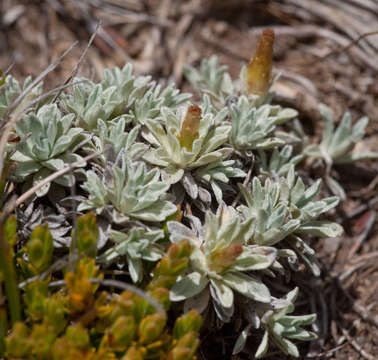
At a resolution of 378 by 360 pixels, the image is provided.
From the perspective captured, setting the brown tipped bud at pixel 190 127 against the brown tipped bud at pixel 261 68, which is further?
the brown tipped bud at pixel 261 68

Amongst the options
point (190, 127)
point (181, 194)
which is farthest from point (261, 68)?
point (181, 194)

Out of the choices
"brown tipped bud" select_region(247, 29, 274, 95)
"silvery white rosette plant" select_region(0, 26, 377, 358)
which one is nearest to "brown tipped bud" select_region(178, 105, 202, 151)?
"silvery white rosette plant" select_region(0, 26, 377, 358)

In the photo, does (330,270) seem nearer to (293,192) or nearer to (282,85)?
(293,192)

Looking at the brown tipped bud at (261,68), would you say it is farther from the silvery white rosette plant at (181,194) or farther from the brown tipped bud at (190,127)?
the brown tipped bud at (190,127)

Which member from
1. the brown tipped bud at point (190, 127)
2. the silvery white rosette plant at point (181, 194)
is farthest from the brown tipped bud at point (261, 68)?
the brown tipped bud at point (190, 127)

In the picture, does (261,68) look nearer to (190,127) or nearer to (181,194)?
(190,127)

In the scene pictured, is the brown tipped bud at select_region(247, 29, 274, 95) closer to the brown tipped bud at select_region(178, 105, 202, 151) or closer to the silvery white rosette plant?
the silvery white rosette plant
